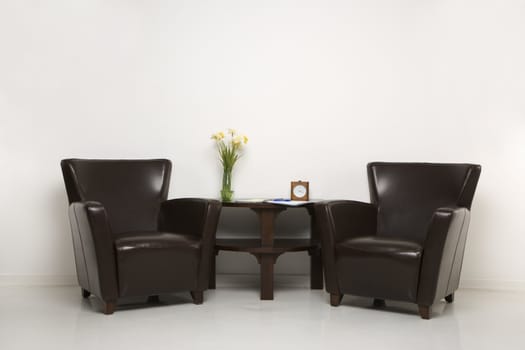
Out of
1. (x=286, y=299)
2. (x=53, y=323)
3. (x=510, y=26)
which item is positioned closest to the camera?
(x=53, y=323)

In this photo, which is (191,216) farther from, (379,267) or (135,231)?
(379,267)

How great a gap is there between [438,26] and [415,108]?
65 centimetres

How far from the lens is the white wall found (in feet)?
17.5

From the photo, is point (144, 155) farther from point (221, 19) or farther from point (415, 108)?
point (415, 108)

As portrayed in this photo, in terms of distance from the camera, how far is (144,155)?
543cm

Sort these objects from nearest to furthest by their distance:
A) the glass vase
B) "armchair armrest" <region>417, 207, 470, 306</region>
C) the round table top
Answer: "armchair armrest" <region>417, 207, 470, 306</region>
the round table top
the glass vase

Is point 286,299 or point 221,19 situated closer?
point 286,299

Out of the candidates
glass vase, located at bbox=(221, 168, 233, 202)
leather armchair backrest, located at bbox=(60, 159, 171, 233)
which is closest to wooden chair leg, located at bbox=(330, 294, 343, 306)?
glass vase, located at bbox=(221, 168, 233, 202)

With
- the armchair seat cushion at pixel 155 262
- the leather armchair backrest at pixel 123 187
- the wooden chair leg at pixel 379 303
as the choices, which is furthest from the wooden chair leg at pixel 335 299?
the leather armchair backrest at pixel 123 187

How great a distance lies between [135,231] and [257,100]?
1.48m

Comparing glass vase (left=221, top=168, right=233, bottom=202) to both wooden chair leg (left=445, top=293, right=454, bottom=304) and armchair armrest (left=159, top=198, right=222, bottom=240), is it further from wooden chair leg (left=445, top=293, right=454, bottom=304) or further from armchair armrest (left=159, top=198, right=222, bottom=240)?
wooden chair leg (left=445, top=293, right=454, bottom=304)

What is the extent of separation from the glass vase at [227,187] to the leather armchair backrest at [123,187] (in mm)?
405

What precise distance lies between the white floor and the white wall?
0.70 m

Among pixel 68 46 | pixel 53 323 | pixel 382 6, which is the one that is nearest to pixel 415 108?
pixel 382 6
